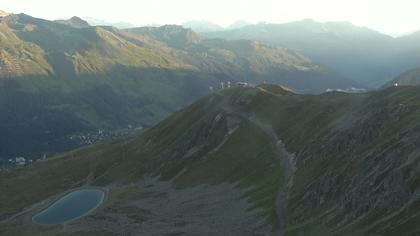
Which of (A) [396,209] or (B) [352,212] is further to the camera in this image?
(B) [352,212]

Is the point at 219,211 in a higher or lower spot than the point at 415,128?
lower

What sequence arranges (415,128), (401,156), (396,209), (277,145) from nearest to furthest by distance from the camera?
1. (396,209)
2. (401,156)
3. (415,128)
4. (277,145)

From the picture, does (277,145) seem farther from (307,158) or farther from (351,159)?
(351,159)

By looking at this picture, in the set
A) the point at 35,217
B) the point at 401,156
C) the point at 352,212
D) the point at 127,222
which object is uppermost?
the point at 401,156

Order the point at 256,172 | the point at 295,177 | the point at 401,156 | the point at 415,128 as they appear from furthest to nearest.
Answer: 1. the point at 256,172
2. the point at 295,177
3. the point at 415,128
4. the point at 401,156

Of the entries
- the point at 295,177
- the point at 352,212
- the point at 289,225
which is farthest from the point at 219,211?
the point at 352,212

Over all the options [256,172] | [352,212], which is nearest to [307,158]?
[256,172]

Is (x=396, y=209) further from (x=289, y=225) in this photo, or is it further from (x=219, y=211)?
(x=219, y=211)

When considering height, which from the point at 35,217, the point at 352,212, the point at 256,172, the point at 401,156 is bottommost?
the point at 35,217

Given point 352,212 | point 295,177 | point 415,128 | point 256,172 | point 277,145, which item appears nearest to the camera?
point 352,212
